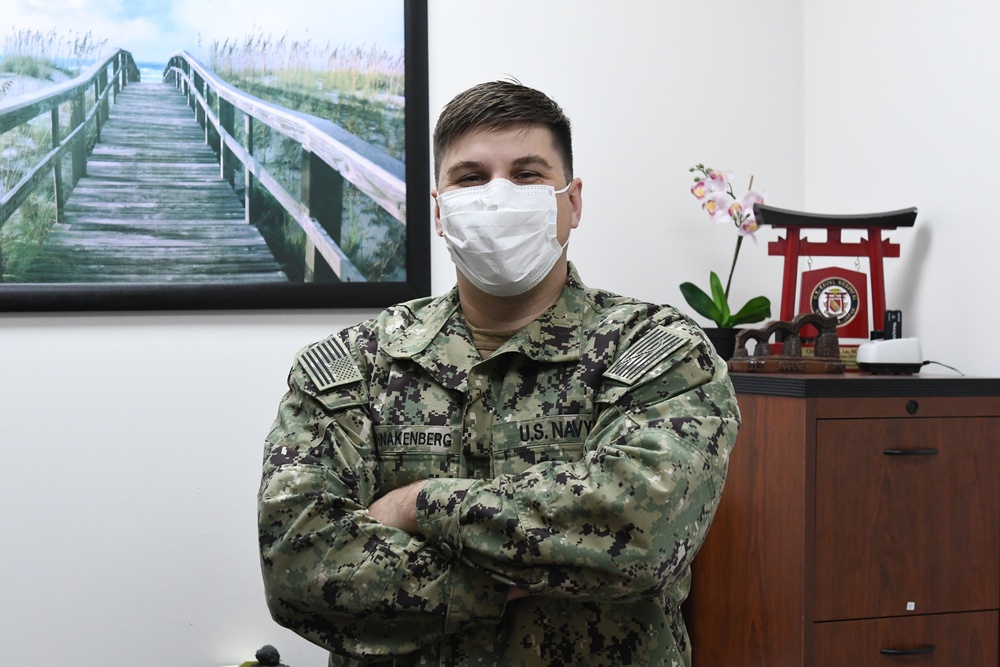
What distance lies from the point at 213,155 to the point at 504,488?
1403mm

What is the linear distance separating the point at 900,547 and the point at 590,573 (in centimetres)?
87

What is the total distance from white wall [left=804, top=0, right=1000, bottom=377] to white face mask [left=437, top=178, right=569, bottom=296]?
1097mm

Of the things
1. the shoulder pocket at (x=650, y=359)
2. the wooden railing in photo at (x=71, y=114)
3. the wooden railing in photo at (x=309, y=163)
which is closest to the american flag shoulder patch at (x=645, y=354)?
the shoulder pocket at (x=650, y=359)

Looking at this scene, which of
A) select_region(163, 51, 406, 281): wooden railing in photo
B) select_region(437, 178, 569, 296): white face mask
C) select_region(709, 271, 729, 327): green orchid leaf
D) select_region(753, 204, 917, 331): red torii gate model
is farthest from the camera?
select_region(709, 271, 729, 327): green orchid leaf

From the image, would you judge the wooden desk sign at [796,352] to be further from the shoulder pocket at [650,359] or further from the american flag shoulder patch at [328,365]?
the american flag shoulder patch at [328,365]

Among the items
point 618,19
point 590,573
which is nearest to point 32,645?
point 590,573

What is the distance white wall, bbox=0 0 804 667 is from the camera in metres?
2.13

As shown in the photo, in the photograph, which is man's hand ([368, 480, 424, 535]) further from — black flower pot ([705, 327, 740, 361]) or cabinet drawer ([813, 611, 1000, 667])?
black flower pot ([705, 327, 740, 361])

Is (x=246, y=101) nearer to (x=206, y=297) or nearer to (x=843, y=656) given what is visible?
(x=206, y=297)

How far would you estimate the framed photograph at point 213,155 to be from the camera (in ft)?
7.04

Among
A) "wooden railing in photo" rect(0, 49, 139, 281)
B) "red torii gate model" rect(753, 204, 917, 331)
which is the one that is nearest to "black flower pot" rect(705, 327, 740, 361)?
"red torii gate model" rect(753, 204, 917, 331)

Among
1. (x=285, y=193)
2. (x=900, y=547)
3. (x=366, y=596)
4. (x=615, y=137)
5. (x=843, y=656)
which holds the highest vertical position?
(x=615, y=137)

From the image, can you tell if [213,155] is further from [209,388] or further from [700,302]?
[700,302]

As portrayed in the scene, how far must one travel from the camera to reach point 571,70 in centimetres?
242
